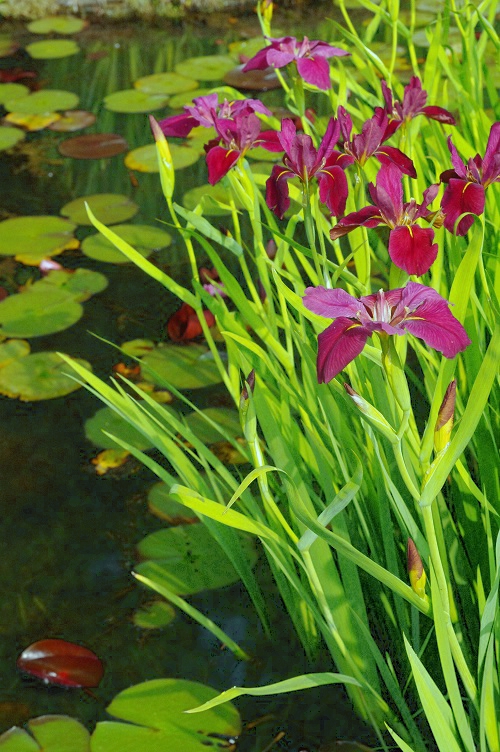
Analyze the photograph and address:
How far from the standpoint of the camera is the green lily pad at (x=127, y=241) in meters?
1.87

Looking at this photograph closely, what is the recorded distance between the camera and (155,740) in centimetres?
93

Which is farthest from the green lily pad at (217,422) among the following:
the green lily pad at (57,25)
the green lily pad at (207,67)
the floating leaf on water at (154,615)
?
the green lily pad at (57,25)

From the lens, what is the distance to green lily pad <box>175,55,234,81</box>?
106 inches

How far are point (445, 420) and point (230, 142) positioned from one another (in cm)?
45

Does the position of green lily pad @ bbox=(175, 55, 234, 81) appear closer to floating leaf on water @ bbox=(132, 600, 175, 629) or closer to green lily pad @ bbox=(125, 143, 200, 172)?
green lily pad @ bbox=(125, 143, 200, 172)

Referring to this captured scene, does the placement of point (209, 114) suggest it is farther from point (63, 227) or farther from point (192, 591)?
point (63, 227)

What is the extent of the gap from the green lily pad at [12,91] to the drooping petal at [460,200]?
2.15 metres

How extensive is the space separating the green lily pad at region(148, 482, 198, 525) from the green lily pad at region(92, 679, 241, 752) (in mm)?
274

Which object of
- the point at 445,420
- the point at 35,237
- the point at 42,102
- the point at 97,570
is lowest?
the point at 97,570

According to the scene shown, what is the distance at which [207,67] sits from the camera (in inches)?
108

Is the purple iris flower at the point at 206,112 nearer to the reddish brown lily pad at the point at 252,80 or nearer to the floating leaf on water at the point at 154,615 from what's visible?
the floating leaf on water at the point at 154,615

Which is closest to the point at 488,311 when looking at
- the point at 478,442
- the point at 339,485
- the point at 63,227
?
the point at 478,442

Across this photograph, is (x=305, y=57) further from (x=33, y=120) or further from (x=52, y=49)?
(x=52, y=49)

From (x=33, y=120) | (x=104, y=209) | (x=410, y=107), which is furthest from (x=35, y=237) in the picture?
(x=410, y=107)
